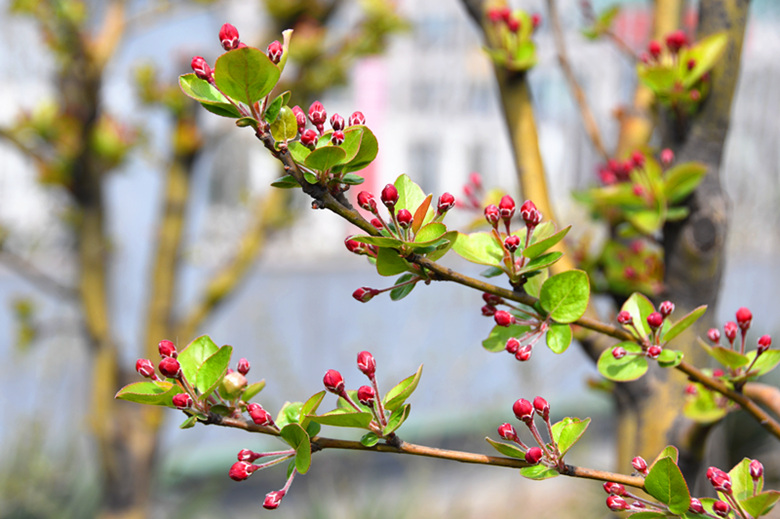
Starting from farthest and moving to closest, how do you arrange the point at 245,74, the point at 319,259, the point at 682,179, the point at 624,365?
the point at 319,259, the point at 682,179, the point at 624,365, the point at 245,74

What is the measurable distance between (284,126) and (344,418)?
140mm

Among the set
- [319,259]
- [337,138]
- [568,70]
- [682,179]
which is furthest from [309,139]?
[319,259]

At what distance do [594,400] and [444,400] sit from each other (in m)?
0.81

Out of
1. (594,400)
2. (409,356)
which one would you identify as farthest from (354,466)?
(594,400)

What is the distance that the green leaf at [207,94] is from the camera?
30 cm

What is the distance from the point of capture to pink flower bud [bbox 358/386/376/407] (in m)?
0.33

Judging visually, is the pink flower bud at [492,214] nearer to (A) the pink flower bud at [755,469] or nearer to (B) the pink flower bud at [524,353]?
(B) the pink flower bud at [524,353]

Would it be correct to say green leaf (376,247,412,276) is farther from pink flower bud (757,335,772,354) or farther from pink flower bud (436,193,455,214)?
pink flower bud (757,335,772,354)

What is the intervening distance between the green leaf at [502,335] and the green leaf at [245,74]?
19 cm

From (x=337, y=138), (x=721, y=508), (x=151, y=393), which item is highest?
(x=337, y=138)

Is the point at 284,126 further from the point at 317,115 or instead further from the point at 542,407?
the point at 542,407

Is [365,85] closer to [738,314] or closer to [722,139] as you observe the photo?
[722,139]

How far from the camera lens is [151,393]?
0.32 m

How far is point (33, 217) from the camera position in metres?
2.45
